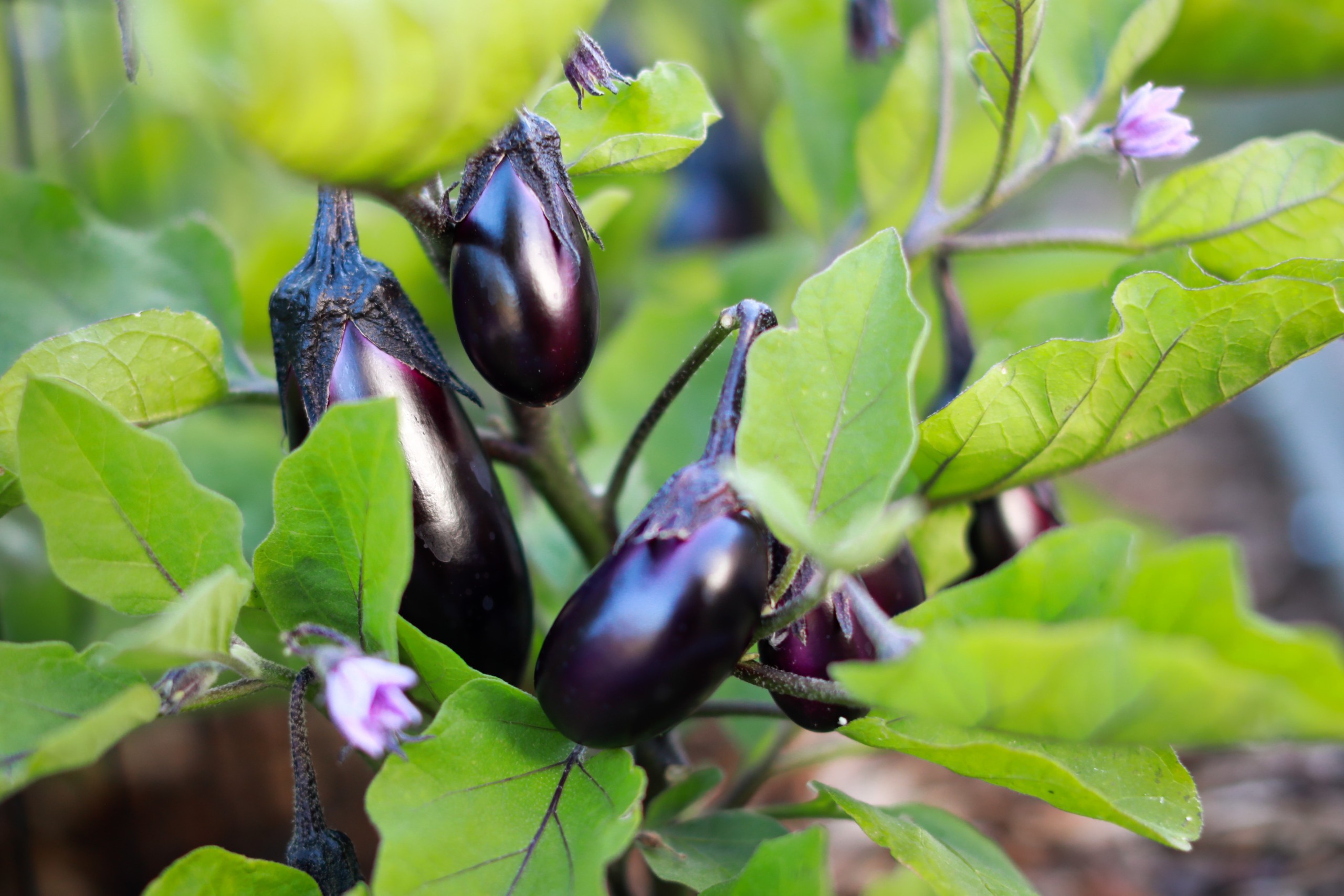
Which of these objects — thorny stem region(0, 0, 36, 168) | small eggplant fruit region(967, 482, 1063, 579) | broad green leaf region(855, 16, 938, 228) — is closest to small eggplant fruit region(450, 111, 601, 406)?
small eggplant fruit region(967, 482, 1063, 579)

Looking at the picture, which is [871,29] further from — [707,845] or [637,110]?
[707,845]

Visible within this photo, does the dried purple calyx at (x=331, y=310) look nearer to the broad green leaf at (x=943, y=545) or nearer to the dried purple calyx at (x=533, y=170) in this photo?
the dried purple calyx at (x=533, y=170)

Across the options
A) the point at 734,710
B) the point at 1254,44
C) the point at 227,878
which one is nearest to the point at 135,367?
the point at 227,878

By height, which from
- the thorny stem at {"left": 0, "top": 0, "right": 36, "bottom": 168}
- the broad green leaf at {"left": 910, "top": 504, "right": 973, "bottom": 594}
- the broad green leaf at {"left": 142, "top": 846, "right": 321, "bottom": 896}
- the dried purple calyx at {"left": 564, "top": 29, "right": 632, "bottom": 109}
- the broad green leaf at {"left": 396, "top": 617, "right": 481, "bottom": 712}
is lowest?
the broad green leaf at {"left": 910, "top": 504, "right": 973, "bottom": 594}

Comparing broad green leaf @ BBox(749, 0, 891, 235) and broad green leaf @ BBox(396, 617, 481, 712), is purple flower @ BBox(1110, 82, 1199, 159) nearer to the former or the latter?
broad green leaf @ BBox(749, 0, 891, 235)

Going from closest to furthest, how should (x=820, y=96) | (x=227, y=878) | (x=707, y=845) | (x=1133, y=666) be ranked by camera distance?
(x=1133, y=666) → (x=227, y=878) → (x=707, y=845) → (x=820, y=96)

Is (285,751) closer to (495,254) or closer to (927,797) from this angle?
(927,797)

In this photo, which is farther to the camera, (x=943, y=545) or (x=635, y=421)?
(x=635, y=421)
